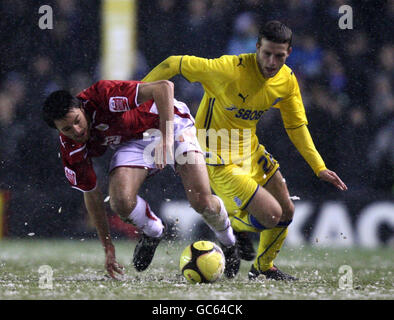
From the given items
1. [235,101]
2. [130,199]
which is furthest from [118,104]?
[235,101]

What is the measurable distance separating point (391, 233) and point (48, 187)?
12.3 feet

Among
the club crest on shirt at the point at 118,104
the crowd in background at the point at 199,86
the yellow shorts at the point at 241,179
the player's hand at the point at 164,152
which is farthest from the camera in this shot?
the crowd in background at the point at 199,86

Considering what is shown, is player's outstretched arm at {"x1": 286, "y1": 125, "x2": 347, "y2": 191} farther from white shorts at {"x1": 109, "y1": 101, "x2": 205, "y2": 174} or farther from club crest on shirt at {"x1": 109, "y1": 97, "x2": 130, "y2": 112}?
club crest on shirt at {"x1": 109, "y1": 97, "x2": 130, "y2": 112}

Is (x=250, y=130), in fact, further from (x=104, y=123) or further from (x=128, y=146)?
(x=104, y=123)

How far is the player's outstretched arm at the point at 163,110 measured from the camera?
11.9ft

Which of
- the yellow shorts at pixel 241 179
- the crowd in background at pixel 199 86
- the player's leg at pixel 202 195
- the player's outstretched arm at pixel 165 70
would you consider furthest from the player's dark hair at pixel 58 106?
the crowd in background at pixel 199 86

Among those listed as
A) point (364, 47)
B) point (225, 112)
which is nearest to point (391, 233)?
point (364, 47)

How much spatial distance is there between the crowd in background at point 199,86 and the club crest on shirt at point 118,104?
3.38 meters

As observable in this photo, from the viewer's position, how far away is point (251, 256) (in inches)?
194

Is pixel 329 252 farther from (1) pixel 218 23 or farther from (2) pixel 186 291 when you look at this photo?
(2) pixel 186 291

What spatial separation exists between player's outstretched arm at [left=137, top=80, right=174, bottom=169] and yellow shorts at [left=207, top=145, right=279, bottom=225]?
0.87 m

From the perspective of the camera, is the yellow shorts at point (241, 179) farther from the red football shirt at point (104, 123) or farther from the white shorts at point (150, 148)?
the red football shirt at point (104, 123)

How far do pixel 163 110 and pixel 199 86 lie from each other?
12.3 feet

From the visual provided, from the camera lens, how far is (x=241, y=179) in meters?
4.57
